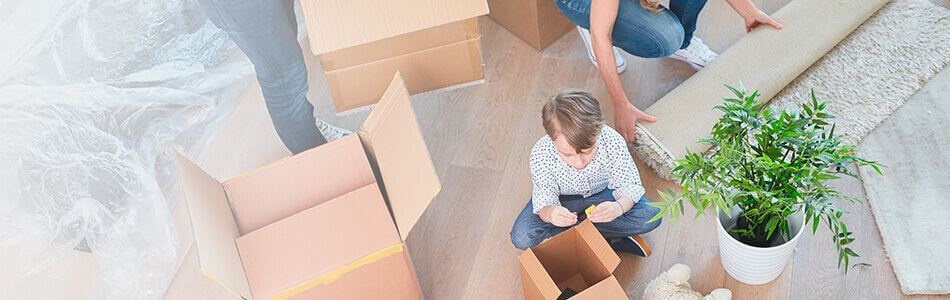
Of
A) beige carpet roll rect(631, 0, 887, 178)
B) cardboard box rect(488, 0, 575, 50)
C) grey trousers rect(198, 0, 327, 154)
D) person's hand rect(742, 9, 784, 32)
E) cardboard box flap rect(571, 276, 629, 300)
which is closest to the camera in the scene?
cardboard box flap rect(571, 276, 629, 300)

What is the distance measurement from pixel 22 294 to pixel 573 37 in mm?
1332

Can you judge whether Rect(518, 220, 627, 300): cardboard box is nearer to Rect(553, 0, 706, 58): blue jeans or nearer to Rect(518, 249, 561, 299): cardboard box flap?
Rect(518, 249, 561, 299): cardboard box flap

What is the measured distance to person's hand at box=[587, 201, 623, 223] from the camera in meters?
1.34

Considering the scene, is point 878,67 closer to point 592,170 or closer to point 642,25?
point 642,25

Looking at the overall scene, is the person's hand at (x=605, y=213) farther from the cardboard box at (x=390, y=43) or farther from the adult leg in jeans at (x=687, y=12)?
the adult leg in jeans at (x=687, y=12)

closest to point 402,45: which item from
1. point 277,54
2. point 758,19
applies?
point 277,54

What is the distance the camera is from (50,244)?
1340 mm

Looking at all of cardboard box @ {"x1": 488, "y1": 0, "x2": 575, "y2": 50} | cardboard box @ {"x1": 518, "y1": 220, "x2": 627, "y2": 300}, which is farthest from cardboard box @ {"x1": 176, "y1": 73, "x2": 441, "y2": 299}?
cardboard box @ {"x1": 488, "y1": 0, "x2": 575, "y2": 50}

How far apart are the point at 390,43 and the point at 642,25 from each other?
0.56m

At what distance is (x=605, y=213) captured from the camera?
52.6 inches

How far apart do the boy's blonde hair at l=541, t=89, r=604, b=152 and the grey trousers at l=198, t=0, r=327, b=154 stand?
52cm

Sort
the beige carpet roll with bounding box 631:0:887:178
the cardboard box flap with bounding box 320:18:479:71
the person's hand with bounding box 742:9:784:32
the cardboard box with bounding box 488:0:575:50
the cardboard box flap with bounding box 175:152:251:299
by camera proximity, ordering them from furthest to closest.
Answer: the cardboard box with bounding box 488:0:575:50
the person's hand with bounding box 742:9:784:32
the beige carpet roll with bounding box 631:0:887:178
the cardboard box flap with bounding box 320:18:479:71
the cardboard box flap with bounding box 175:152:251:299

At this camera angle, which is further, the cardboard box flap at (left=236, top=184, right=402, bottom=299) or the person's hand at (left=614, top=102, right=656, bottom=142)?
the person's hand at (left=614, top=102, right=656, bottom=142)

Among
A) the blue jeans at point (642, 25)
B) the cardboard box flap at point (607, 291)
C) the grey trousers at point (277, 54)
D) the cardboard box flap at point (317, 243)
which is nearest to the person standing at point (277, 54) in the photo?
the grey trousers at point (277, 54)
